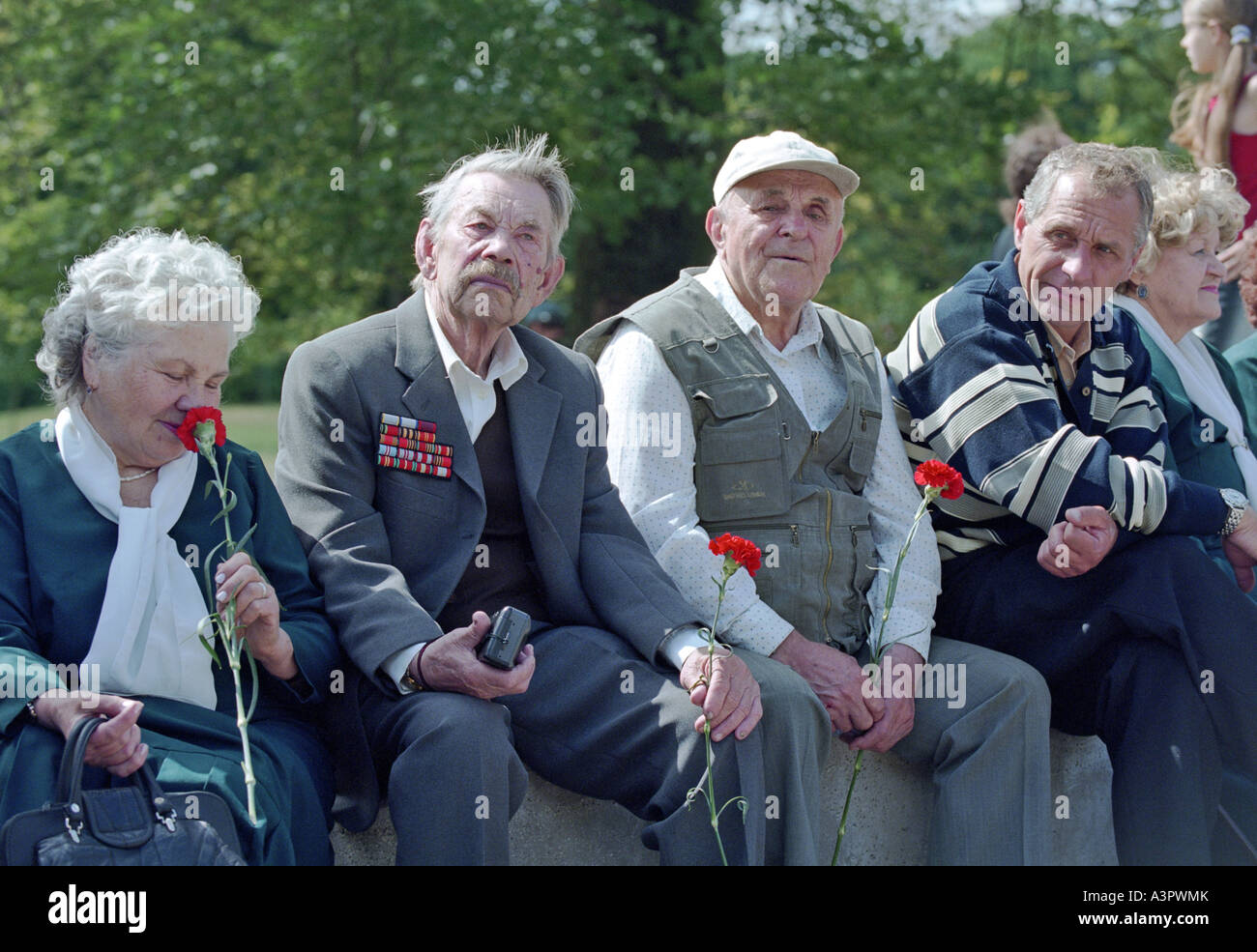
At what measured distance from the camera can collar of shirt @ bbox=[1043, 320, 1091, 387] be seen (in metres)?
4.13

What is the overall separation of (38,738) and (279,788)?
502 millimetres

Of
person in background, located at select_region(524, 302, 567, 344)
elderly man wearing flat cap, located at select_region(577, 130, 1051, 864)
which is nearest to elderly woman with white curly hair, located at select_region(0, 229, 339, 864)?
elderly man wearing flat cap, located at select_region(577, 130, 1051, 864)

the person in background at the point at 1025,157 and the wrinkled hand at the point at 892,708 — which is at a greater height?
the person in background at the point at 1025,157

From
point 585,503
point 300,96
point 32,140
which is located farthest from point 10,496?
point 32,140

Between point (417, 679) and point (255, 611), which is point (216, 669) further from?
point (417, 679)

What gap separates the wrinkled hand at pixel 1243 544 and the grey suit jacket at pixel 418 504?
1670 mm

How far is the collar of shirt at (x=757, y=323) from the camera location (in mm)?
4020

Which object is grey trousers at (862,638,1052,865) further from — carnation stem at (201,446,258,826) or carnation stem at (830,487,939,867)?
carnation stem at (201,446,258,826)

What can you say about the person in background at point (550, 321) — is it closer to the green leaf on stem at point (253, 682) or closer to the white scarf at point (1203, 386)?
the white scarf at point (1203, 386)

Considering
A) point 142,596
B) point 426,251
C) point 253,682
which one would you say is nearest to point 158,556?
point 142,596

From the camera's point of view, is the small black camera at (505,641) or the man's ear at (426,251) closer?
the small black camera at (505,641)

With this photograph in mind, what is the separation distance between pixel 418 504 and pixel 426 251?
69cm

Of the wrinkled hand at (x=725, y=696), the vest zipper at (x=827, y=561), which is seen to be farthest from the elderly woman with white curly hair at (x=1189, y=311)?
the wrinkled hand at (x=725, y=696)
